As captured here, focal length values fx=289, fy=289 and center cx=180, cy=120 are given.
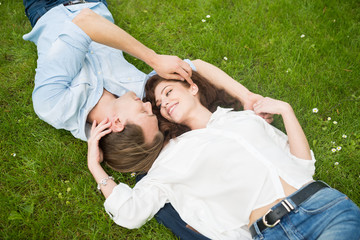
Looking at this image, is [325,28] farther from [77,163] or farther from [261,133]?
[77,163]

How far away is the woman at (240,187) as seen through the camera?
7.64ft

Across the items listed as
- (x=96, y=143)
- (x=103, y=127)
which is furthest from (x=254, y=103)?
(x=96, y=143)

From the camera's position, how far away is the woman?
91.7 inches

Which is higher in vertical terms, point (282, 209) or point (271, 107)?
point (271, 107)

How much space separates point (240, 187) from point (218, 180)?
0.67 ft

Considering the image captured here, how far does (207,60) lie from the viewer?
406cm

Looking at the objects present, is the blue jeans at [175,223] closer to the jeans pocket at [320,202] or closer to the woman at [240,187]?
the woman at [240,187]

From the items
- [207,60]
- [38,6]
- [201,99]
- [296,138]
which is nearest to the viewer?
[296,138]

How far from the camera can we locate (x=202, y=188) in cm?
267

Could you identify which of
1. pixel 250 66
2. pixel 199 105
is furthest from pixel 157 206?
pixel 250 66

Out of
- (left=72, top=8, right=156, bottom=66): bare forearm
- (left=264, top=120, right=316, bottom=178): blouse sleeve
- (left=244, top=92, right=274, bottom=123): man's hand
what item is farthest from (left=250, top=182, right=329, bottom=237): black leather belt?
(left=72, top=8, right=156, bottom=66): bare forearm

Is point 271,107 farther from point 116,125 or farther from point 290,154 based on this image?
point 116,125

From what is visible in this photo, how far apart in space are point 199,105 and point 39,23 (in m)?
2.30

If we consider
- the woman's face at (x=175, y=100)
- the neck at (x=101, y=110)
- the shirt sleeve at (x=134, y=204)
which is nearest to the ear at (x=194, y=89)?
the woman's face at (x=175, y=100)
